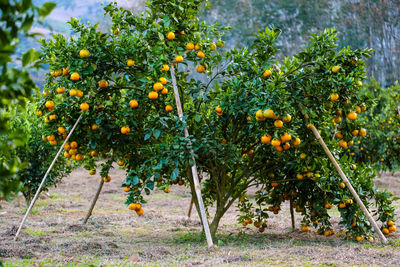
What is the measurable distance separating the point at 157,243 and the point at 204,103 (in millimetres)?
1765

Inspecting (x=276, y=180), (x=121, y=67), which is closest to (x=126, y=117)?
(x=121, y=67)

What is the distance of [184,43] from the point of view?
14.4ft

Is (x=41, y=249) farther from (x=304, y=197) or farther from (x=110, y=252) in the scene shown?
(x=304, y=197)

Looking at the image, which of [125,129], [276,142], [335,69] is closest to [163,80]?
[125,129]

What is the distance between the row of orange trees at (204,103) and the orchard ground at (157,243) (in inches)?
18.4

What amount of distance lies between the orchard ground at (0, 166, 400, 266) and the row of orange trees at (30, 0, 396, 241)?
1.53 ft

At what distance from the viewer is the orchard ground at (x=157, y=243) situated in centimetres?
363

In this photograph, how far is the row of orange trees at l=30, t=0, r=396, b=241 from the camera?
404cm

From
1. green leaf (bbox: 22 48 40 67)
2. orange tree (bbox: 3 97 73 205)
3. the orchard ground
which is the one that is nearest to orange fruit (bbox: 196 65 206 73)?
the orchard ground

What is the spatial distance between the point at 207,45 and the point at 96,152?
6.04 ft

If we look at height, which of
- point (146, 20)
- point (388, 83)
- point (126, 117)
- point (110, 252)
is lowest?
point (110, 252)

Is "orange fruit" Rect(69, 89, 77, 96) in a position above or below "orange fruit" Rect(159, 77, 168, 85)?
below

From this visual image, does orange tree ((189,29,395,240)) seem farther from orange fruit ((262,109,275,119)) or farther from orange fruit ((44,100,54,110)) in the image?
orange fruit ((44,100,54,110))

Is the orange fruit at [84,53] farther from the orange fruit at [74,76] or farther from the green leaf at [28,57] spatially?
the green leaf at [28,57]
